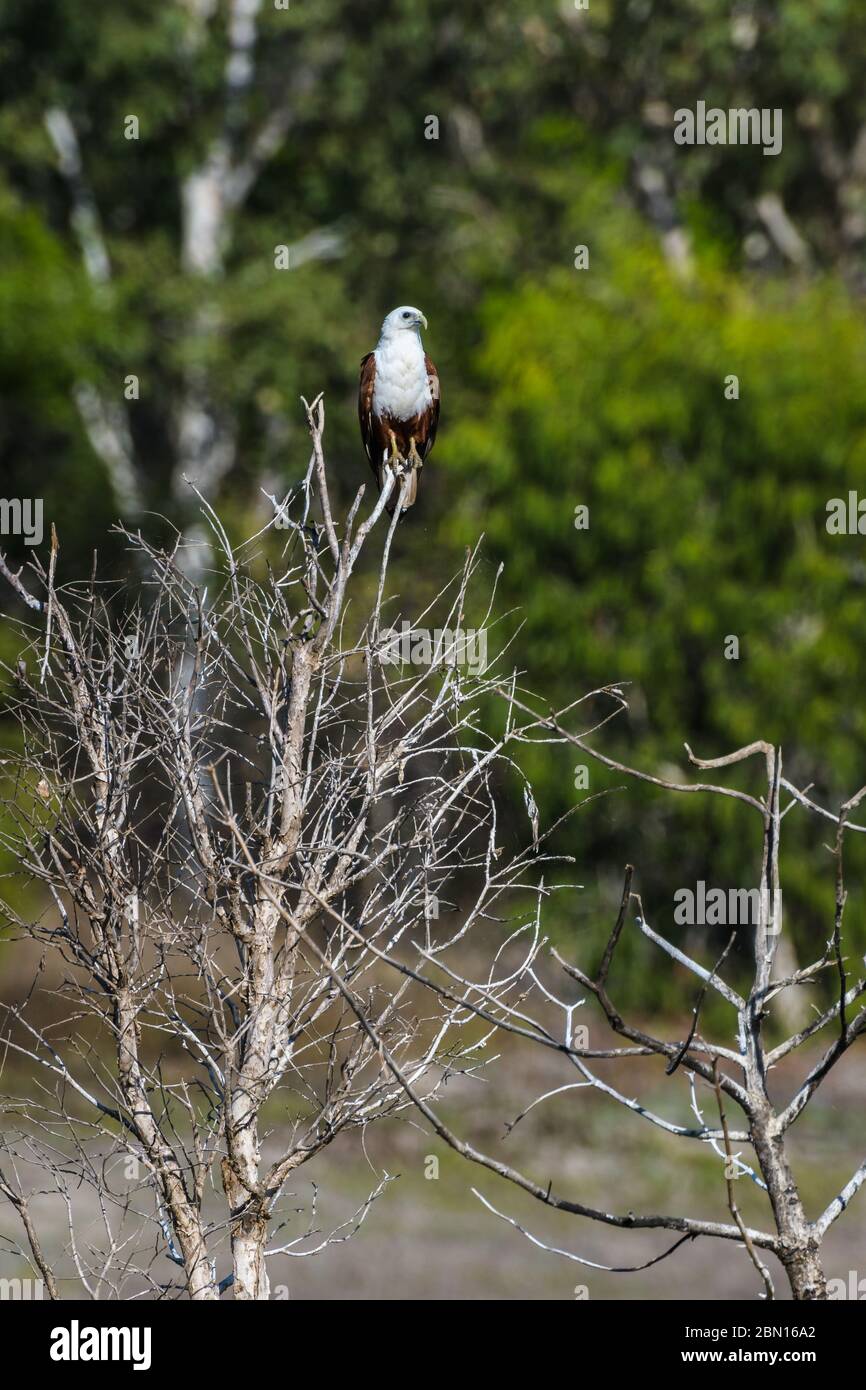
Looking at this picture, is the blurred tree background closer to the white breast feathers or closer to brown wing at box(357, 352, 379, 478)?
brown wing at box(357, 352, 379, 478)

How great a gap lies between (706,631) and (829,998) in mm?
3589

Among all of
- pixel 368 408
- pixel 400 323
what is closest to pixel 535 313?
pixel 400 323

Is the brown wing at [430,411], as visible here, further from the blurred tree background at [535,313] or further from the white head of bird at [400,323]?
the blurred tree background at [535,313]

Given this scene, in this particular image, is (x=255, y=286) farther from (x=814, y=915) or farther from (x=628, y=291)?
(x=814, y=915)

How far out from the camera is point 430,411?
743 centimetres

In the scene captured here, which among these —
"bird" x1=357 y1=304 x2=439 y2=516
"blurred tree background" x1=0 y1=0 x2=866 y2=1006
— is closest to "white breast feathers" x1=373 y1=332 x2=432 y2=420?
"bird" x1=357 y1=304 x2=439 y2=516

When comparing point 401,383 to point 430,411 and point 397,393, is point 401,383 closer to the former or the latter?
point 397,393

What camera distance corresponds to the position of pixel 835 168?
23422mm

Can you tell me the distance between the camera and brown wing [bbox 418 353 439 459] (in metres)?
7.36

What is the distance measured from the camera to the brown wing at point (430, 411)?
736 cm

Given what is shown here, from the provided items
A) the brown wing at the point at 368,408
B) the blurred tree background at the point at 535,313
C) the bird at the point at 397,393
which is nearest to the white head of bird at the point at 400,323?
the bird at the point at 397,393

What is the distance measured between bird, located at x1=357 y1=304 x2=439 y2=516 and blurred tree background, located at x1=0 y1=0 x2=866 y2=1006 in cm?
544

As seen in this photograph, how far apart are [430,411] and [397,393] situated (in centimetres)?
27

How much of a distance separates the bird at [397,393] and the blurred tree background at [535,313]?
5.44 meters
